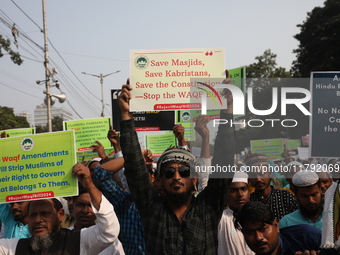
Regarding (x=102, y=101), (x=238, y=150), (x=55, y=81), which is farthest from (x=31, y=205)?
(x=102, y=101)

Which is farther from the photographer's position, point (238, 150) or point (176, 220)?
point (238, 150)

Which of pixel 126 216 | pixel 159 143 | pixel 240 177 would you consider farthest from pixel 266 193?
pixel 159 143

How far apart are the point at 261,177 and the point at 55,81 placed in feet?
68.7

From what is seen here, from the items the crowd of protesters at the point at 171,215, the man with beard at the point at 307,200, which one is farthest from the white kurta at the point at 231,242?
→ the man with beard at the point at 307,200

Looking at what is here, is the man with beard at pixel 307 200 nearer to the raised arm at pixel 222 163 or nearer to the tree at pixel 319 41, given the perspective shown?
the raised arm at pixel 222 163

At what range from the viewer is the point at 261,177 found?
213 inches

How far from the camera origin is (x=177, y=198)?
335 cm

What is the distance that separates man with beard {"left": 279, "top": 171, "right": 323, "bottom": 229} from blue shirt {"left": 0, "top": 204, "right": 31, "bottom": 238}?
244 cm

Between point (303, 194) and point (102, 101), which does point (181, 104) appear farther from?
point (102, 101)

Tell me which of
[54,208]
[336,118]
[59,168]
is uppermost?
[336,118]

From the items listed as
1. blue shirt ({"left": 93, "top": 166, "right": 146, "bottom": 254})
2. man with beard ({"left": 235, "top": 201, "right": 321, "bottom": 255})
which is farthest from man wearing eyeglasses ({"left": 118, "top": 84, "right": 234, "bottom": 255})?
blue shirt ({"left": 93, "top": 166, "right": 146, "bottom": 254})

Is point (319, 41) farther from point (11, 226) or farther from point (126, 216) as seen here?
point (126, 216)

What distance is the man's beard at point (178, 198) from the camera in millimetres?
3342

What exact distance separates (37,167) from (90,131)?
442 centimetres
